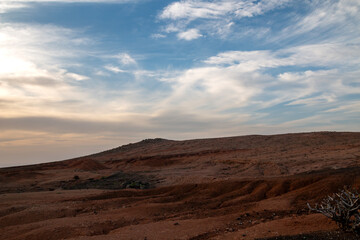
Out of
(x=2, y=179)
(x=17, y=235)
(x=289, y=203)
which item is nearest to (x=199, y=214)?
(x=289, y=203)

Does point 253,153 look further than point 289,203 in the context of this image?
Yes

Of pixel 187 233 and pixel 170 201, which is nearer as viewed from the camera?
pixel 187 233

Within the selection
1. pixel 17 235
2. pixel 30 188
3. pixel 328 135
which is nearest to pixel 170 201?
pixel 17 235

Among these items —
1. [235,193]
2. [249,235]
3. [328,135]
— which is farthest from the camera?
[328,135]

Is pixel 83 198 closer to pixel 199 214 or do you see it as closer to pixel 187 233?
pixel 199 214

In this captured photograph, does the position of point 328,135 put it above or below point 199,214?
above

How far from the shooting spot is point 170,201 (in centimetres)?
1120

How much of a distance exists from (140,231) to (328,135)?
22426 millimetres

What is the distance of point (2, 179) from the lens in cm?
2169

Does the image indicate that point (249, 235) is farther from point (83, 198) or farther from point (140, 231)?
point (83, 198)

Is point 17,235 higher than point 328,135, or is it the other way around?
point 328,135

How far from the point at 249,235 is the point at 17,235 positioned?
604 cm

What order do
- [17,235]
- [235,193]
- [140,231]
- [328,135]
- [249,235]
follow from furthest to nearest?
[328,135] → [235,193] → [17,235] → [140,231] → [249,235]

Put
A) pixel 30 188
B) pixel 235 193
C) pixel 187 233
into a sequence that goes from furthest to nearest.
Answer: pixel 30 188, pixel 235 193, pixel 187 233
